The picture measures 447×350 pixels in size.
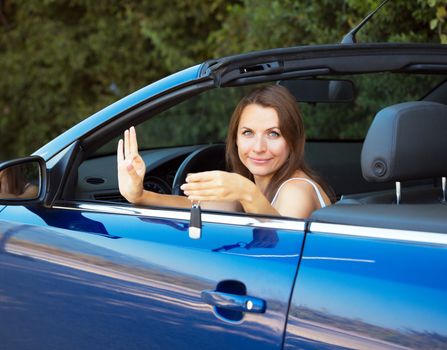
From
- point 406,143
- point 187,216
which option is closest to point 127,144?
point 187,216

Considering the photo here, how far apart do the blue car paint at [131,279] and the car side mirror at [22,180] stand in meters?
0.06

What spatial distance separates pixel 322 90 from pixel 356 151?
1171mm

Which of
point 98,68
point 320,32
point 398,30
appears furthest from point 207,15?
point 398,30

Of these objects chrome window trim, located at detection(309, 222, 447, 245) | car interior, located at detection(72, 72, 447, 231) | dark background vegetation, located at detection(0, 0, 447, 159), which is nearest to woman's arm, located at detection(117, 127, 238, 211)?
car interior, located at detection(72, 72, 447, 231)

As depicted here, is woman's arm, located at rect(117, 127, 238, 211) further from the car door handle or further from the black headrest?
the black headrest

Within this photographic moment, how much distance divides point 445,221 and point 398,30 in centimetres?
443

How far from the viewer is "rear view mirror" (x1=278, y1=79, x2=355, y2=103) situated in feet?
12.3

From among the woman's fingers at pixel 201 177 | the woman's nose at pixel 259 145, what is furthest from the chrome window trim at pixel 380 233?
the woman's nose at pixel 259 145

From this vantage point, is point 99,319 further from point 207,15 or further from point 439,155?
point 207,15

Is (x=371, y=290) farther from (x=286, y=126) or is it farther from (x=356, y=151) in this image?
(x=356, y=151)

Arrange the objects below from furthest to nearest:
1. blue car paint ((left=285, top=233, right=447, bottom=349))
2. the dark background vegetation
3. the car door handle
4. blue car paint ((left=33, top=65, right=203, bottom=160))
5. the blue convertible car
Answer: the dark background vegetation < blue car paint ((left=33, top=65, right=203, bottom=160)) < the car door handle < the blue convertible car < blue car paint ((left=285, top=233, right=447, bottom=349))

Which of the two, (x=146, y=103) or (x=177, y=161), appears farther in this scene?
(x=177, y=161)

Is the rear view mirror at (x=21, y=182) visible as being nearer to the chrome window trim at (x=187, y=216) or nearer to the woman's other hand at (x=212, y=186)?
the chrome window trim at (x=187, y=216)

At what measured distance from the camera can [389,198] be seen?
295 cm
